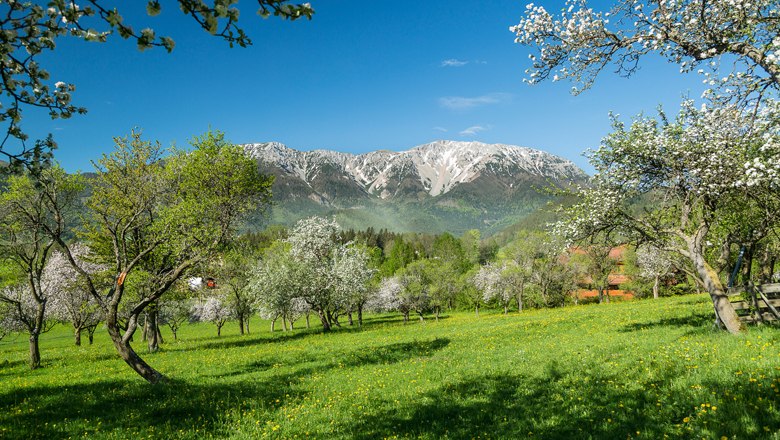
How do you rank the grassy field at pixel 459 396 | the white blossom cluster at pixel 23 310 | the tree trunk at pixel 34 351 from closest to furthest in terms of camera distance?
the grassy field at pixel 459 396 < the tree trunk at pixel 34 351 < the white blossom cluster at pixel 23 310

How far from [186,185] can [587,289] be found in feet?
311

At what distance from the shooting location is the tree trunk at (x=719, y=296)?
16.0 m

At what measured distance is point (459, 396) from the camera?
12500 mm

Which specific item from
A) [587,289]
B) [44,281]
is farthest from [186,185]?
[587,289]

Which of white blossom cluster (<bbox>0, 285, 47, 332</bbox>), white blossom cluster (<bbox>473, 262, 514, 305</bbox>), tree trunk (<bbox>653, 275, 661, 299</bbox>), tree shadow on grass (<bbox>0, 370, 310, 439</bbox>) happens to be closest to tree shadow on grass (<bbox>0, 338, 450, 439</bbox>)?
tree shadow on grass (<bbox>0, 370, 310, 439</bbox>)

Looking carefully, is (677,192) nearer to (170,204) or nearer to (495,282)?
(170,204)

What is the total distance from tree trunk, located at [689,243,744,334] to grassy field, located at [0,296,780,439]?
2.18 feet

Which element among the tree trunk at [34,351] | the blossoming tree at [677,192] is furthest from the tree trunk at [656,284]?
the tree trunk at [34,351]

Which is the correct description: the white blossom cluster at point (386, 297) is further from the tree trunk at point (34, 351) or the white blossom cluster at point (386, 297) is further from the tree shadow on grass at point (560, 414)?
the tree shadow on grass at point (560, 414)

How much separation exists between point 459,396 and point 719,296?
468 inches

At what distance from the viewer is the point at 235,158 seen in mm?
27453

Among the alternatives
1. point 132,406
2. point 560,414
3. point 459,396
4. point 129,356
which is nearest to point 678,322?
point 459,396

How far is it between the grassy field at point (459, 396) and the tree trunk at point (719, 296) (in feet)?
2.18

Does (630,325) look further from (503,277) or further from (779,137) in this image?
(503,277)
